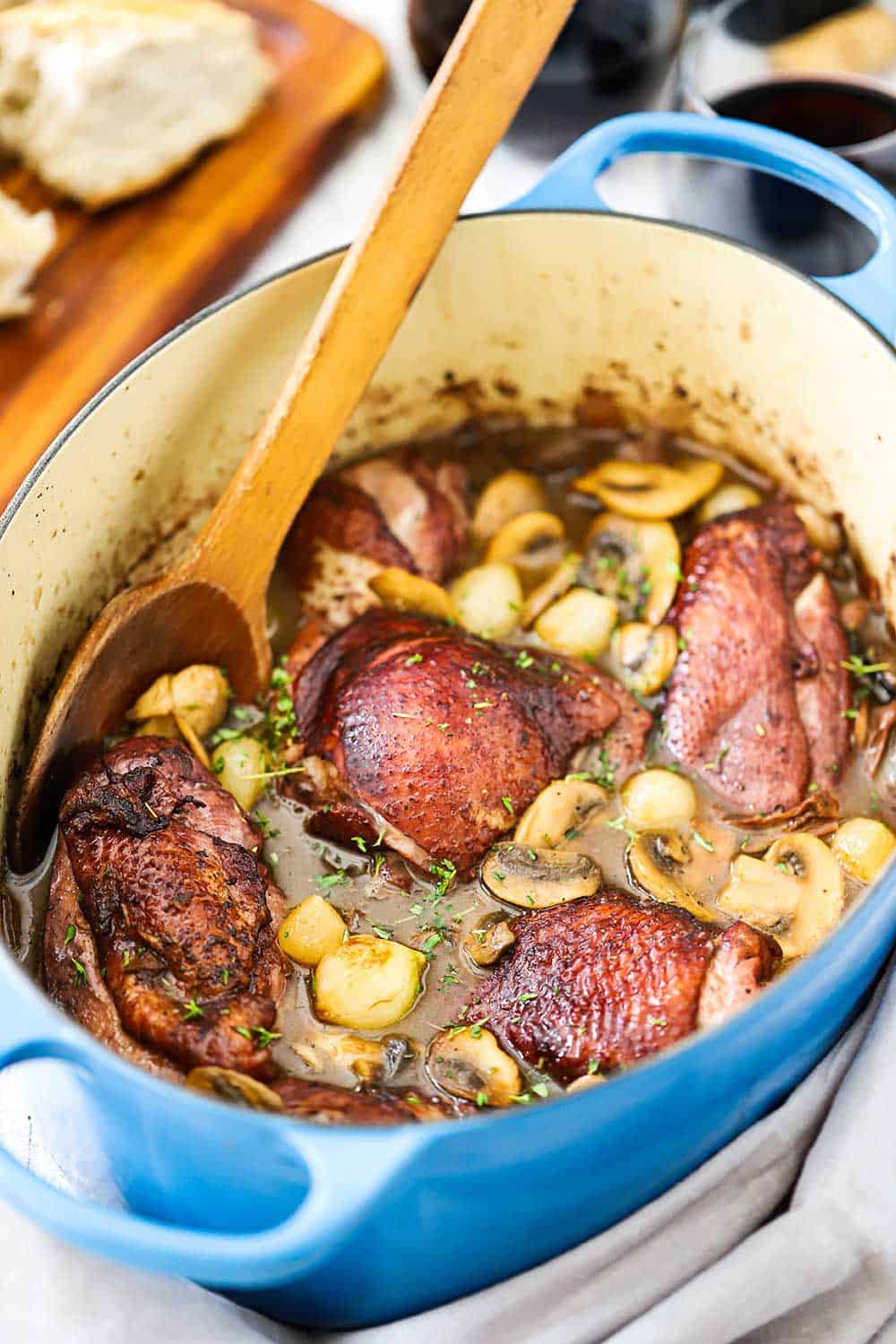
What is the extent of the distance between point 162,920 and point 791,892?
837 millimetres

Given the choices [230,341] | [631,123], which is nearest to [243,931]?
[230,341]

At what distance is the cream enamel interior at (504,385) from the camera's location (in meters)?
2.09

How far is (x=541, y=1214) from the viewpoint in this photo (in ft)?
5.10

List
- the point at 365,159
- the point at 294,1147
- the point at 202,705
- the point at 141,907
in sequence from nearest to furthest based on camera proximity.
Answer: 1. the point at 294,1147
2. the point at 141,907
3. the point at 202,705
4. the point at 365,159

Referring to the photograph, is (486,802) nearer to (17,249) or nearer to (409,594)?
(409,594)

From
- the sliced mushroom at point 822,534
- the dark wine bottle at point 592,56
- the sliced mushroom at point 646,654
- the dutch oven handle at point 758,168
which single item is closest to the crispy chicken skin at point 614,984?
the sliced mushroom at point 646,654

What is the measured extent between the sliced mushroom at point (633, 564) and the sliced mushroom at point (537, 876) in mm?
500

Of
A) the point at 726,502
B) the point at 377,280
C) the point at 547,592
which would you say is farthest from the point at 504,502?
the point at 377,280

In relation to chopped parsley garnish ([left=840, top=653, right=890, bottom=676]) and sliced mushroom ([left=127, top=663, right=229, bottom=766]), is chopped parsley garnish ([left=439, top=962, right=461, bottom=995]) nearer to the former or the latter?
sliced mushroom ([left=127, top=663, right=229, bottom=766])

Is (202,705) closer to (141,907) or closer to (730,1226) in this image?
(141,907)

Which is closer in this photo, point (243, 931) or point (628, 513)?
point (243, 931)

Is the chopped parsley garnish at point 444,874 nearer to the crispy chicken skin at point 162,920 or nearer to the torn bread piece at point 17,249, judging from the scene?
the crispy chicken skin at point 162,920

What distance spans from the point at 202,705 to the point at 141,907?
43 centimetres

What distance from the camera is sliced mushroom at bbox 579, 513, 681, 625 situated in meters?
2.34
